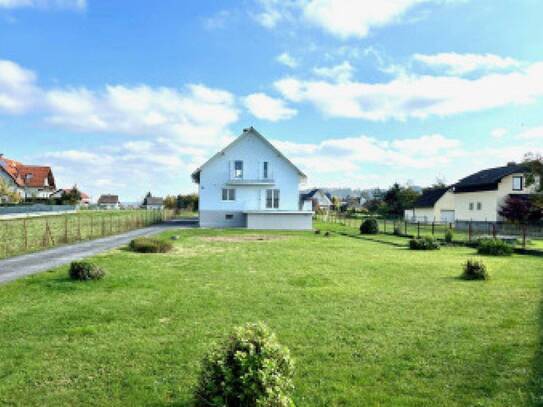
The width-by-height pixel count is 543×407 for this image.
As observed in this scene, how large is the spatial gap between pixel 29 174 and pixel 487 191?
8298 cm

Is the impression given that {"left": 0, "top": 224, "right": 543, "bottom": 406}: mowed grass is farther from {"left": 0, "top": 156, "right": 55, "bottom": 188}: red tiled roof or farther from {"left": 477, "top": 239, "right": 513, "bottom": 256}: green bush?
{"left": 0, "top": 156, "right": 55, "bottom": 188}: red tiled roof

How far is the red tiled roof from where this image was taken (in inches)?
2963

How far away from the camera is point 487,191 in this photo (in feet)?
143

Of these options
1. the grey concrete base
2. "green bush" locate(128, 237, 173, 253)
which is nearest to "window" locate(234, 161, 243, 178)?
the grey concrete base

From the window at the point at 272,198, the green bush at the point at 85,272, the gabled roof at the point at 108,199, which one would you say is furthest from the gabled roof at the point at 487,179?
the gabled roof at the point at 108,199

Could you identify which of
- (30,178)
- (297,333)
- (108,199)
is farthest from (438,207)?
(108,199)

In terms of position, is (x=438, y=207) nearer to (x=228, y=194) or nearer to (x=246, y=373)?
(x=228, y=194)

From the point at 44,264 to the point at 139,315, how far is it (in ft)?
27.5

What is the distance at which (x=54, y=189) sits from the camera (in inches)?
3364

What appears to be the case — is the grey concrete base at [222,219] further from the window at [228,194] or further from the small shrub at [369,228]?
the small shrub at [369,228]

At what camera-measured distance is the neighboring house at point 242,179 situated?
38656 mm

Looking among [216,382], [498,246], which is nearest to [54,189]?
[498,246]

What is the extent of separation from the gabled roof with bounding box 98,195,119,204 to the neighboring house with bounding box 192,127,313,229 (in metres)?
106

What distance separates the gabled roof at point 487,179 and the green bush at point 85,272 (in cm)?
4116
